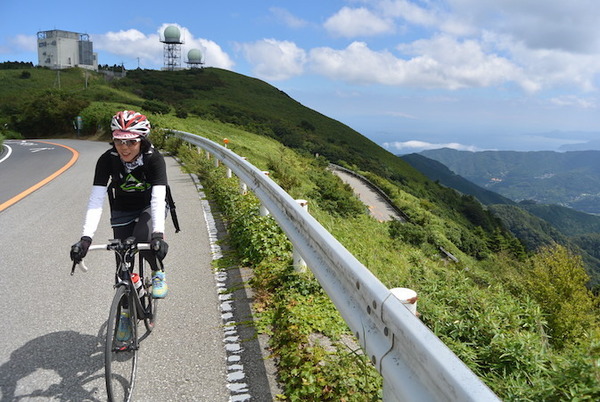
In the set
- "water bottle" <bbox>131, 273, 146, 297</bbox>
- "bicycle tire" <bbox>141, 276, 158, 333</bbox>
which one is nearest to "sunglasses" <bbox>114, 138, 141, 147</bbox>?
"water bottle" <bbox>131, 273, 146, 297</bbox>

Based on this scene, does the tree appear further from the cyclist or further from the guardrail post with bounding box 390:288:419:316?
the cyclist

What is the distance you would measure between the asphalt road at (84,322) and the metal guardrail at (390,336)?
3.59 ft

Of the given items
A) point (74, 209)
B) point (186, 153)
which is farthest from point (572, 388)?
point (186, 153)

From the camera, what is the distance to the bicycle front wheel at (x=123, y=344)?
3074 mm

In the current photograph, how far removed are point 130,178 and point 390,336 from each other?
8.37ft

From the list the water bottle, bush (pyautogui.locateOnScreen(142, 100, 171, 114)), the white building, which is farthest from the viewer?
the white building

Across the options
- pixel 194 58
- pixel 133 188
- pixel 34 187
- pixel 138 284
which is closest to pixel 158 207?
pixel 133 188

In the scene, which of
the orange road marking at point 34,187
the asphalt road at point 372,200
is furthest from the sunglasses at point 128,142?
the asphalt road at point 372,200

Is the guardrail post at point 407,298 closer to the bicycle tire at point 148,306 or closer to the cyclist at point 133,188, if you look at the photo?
the cyclist at point 133,188

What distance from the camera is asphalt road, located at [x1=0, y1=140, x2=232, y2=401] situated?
10.5 ft

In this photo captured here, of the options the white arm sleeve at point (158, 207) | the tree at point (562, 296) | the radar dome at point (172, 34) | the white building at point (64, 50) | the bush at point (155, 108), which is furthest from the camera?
the white building at point (64, 50)

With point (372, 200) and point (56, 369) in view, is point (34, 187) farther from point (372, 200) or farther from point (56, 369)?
point (372, 200)

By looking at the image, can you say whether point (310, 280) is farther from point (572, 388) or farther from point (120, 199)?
point (572, 388)

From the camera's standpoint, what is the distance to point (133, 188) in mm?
3771
